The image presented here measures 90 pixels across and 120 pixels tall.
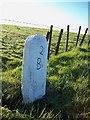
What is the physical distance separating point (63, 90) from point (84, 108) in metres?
1.22

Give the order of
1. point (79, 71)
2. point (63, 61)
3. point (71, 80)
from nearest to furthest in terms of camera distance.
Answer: point (71, 80) < point (79, 71) < point (63, 61)

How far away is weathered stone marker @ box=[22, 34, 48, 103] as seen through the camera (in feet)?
21.7

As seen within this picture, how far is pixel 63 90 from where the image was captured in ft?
25.4

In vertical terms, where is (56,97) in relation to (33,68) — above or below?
below

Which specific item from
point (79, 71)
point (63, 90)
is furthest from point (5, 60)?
point (63, 90)

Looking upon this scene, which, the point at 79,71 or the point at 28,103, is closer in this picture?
the point at 28,103

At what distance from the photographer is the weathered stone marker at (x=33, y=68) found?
261 inches

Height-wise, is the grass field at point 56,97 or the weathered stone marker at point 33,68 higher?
the weathered stone marker at point 33,68

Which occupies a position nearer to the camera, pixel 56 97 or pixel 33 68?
pixel 33 68

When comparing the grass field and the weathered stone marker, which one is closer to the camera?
the grass field

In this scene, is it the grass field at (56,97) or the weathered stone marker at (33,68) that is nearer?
the grass field at (56,97)

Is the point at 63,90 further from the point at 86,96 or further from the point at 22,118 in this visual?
the point at 22,118

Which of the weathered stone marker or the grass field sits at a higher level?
the weathered stone marker

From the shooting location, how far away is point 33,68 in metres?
6.74
